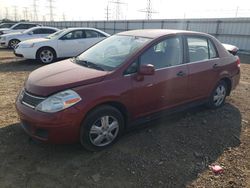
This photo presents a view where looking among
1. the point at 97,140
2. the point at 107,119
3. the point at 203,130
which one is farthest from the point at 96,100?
the point at 203,130

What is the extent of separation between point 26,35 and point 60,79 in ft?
42.6

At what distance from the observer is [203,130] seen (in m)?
4.47

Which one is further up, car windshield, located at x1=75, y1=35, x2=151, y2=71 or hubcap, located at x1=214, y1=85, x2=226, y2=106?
car windshield, located at x1=75, y1=35, x2=151, y2=71

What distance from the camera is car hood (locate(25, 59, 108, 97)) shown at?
3371 mm

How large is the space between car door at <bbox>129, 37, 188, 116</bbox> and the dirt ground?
1.59 feet

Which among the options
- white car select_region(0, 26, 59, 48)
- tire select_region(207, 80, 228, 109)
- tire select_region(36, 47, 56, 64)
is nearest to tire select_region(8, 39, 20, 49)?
white car select_region(0, 26, 59, 48)

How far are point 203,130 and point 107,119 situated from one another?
182cm

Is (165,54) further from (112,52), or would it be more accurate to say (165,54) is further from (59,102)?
(59,102)

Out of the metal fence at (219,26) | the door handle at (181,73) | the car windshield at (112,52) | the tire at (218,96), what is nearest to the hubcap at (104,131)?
the car windshield at (112,52)

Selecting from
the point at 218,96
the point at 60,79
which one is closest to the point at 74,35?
the point at 218,96

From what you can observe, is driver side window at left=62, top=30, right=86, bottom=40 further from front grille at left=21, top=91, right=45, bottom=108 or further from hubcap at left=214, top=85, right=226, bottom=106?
front grille at left=21, top=91, right=45, bottom=108

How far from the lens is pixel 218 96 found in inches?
215

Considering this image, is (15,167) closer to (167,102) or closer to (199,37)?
(167,102)

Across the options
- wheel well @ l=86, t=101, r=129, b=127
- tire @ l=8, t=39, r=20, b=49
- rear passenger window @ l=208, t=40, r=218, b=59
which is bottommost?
tire @ l=8, t=39, r=20, b=49
